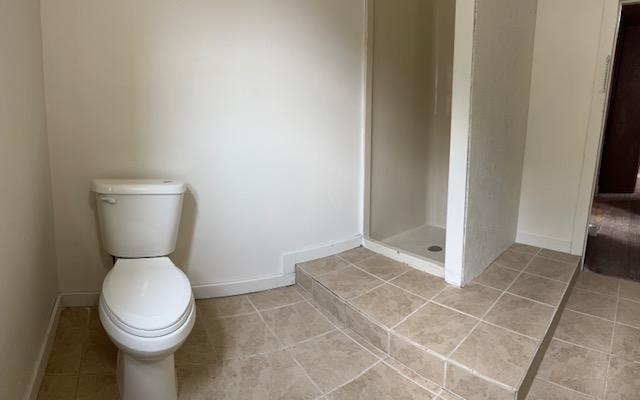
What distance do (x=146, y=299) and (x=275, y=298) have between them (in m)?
0.98

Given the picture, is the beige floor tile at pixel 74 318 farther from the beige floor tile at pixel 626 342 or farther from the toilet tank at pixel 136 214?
the beige floor tile at pixel 626 342

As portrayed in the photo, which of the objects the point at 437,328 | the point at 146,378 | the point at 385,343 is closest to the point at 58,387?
the point at 146,378

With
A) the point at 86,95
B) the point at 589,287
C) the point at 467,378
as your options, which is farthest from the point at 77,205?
the point at 589,287

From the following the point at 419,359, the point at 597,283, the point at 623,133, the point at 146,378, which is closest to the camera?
the point at 146,378

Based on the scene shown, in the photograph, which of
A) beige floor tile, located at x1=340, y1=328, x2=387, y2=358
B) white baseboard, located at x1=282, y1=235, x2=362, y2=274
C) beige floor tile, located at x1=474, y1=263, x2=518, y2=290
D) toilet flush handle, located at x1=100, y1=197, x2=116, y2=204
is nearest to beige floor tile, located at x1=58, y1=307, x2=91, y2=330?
toilet flush handle, located at x1=100, y1=197, x2=116, y2=204

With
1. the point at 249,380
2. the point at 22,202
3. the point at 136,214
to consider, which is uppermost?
the point at 22,202

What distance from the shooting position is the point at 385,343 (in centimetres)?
171

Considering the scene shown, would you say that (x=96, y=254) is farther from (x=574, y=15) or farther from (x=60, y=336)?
(x=574, y=15)

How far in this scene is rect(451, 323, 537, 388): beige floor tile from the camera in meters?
1.40

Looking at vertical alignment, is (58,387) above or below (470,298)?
below

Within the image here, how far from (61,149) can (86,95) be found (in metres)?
0.30

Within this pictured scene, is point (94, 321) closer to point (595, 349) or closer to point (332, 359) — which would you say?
point (332, 359)

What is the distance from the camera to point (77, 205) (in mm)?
1925

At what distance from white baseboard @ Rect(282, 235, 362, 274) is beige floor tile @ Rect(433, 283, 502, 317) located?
799 millimetres
